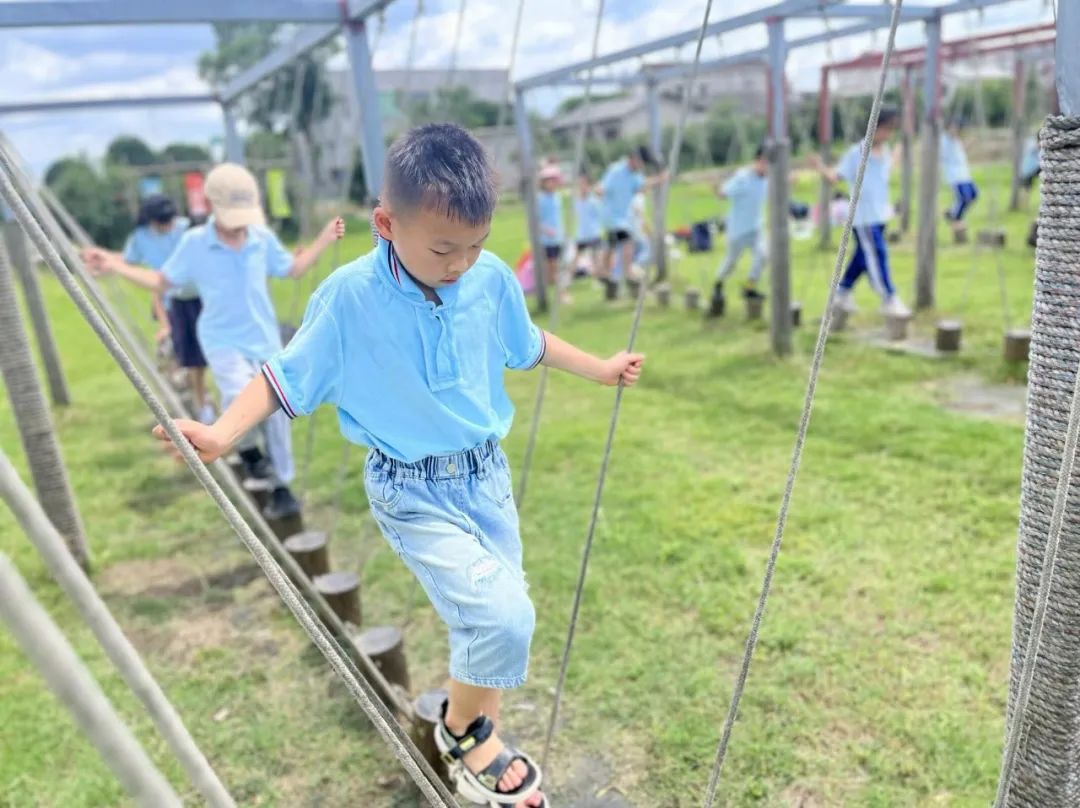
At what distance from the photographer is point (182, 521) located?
4.58 metres

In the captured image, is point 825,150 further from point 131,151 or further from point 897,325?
point 131,151

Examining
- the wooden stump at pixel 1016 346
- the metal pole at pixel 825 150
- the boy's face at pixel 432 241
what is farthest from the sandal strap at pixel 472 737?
the metal pole at pixel 825 150

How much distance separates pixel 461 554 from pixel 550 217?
972 centimetres

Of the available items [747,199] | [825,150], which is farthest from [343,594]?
[825,150]

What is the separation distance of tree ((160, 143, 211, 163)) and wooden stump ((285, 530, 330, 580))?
3140cm

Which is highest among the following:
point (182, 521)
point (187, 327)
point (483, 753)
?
point (187, 327)

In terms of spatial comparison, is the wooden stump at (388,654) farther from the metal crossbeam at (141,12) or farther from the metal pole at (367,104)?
the metal crossbeam at (141,12)

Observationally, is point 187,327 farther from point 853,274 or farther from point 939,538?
point 853,274

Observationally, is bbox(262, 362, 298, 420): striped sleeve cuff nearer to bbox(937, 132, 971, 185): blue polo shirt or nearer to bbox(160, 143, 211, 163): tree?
bbox(937, 132, 971, 185): blue polo shirt

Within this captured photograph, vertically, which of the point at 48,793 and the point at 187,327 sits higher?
the point at 187,327

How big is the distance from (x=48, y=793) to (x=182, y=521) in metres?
2.25

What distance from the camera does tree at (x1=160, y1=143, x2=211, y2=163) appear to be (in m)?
31.6

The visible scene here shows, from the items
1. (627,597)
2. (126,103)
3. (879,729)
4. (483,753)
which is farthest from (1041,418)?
(126,103)

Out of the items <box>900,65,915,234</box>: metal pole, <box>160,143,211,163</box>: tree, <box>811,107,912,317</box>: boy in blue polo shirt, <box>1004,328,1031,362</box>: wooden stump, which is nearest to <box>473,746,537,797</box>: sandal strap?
<box>1004,328,1031,362</box>: wooden stump
